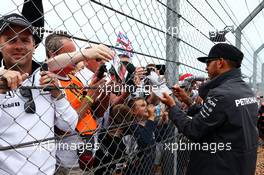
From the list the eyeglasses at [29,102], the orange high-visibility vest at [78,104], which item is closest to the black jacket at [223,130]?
the orange high-visibility vest at [78,104]

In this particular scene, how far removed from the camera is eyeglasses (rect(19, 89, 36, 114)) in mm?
1180

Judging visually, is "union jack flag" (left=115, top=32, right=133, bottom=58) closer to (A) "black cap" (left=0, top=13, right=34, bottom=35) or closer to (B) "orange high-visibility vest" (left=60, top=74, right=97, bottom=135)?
(B) "orange high-visibility vest" (left=60, top=74, right=97, bottom=135)

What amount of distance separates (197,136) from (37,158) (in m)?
A: 1.06

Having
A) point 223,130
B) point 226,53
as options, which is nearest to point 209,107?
point 223,130

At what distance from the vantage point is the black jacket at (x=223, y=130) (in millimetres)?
1906

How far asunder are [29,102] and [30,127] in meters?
0.11

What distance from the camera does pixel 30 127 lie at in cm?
121

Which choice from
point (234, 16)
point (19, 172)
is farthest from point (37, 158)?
point (234, 16)

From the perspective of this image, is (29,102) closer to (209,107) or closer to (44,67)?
(44,67)

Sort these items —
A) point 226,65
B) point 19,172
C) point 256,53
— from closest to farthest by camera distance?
point 19,172, point 226,65, point 256,53

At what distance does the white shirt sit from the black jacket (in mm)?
885

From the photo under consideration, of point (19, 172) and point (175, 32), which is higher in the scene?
point (175, 32)

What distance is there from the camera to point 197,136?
6.37 ft

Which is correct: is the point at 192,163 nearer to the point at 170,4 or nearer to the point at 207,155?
the point at 207,155
